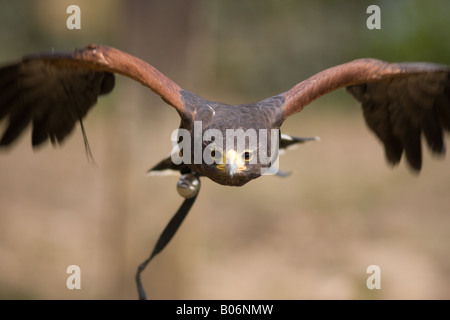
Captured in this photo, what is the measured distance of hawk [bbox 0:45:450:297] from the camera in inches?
113

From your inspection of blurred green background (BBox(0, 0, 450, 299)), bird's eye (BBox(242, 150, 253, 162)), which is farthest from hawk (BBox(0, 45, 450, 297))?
blurred green background (BBox(0, 0, 450, 299))

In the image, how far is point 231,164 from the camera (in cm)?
278

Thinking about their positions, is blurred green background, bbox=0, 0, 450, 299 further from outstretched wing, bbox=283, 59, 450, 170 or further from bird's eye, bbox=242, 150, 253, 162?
bird's eye, bbox=242, 150, 253, 162

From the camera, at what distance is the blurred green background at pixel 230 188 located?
530cm

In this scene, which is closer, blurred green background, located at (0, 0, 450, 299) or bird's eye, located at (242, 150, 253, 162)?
bird's eye, located at (242, 150, 253, 162)

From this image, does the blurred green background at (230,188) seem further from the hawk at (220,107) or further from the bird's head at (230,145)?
the bird's head at (230,145)

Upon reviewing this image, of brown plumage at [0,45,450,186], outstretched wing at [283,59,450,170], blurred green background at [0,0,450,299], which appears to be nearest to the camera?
brown plumage at [0,45,450,186]

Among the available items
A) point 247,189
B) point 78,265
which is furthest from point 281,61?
point 78,265

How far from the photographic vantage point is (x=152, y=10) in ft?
17.2

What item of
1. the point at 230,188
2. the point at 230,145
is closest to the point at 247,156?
the point at 230,145

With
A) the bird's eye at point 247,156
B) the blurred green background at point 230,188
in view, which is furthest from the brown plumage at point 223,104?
the blurred green background at point 230,188

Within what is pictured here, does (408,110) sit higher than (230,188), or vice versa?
(408,110)

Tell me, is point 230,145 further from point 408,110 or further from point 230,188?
point 230,188

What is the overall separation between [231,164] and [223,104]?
1.30 feet
